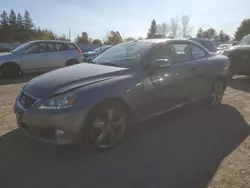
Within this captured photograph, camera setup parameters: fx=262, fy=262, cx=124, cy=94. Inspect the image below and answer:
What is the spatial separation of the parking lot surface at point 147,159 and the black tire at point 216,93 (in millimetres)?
829

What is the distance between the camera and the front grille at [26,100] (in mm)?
3372

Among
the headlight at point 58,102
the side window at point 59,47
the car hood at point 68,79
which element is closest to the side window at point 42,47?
the side window at point 59,47

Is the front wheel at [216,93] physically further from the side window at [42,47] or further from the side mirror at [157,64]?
the side window at [42,47]

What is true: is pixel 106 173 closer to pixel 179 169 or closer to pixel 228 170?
pixel 179 169

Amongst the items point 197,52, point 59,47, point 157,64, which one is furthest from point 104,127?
point 59,47

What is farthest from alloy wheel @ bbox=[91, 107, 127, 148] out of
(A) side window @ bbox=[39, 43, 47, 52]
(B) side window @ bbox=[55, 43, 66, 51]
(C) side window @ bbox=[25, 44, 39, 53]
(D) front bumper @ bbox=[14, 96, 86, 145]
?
(B) side window @ bbox=[55, 43, 66, 51]

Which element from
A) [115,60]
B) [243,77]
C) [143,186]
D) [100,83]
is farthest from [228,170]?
[243,77]

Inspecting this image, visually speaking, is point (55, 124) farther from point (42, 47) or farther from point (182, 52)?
point (42, 47)

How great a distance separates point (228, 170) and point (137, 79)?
5.58 ft

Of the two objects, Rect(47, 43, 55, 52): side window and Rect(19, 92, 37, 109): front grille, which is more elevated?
Rect(47, 43, 55, 52): side window

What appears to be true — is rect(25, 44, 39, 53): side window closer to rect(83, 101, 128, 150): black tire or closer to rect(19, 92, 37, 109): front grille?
rect(19, 92, 37, 109): front grille

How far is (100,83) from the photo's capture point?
347 centimetres

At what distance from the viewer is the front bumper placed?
10.3ft

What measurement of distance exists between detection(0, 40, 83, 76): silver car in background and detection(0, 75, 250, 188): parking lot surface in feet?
19.6
